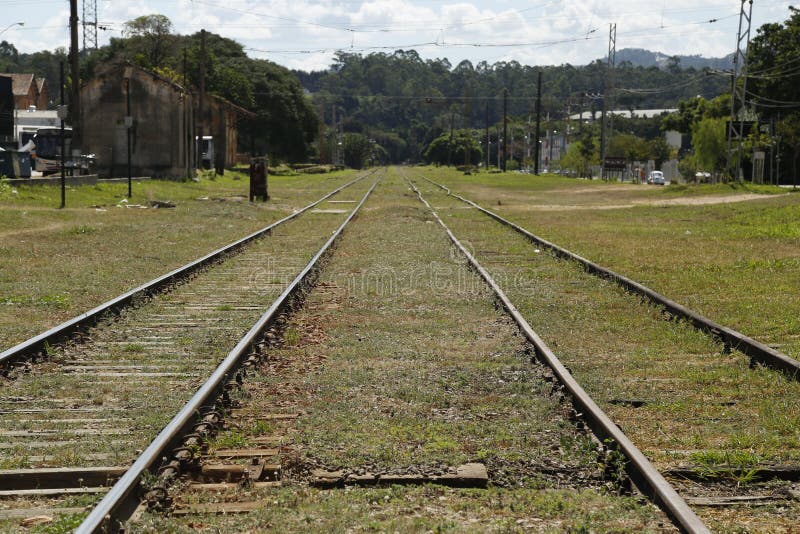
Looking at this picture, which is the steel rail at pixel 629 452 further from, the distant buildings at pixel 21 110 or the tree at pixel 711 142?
the tree at pixel 711 142

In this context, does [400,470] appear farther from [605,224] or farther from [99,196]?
[99,196]

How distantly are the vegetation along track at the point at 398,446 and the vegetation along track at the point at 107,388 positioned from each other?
1.62 ft

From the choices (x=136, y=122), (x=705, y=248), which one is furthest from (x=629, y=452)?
(x=136, y=122)

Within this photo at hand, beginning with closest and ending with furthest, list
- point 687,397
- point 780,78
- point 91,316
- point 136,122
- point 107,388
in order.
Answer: point 687,397
point 107,388
point 91,316
point 136,122
point 780,78

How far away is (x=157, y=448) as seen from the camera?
5535mm

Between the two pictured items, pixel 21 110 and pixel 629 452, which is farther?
pixel 21 110

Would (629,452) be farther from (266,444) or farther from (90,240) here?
(90,240)

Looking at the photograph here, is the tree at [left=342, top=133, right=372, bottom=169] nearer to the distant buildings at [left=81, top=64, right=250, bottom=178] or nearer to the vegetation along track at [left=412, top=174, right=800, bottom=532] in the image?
the distant buildings at [left=81, top=64, right=250, bottom=178]

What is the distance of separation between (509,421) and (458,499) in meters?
1.55

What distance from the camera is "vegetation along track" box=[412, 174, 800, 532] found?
5.38 metres

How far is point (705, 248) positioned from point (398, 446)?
49.5 feet

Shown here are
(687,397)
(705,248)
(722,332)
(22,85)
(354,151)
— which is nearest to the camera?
(687,397)

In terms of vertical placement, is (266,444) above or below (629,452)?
below

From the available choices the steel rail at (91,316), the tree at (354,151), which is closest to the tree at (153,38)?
the tree at (354,151)
